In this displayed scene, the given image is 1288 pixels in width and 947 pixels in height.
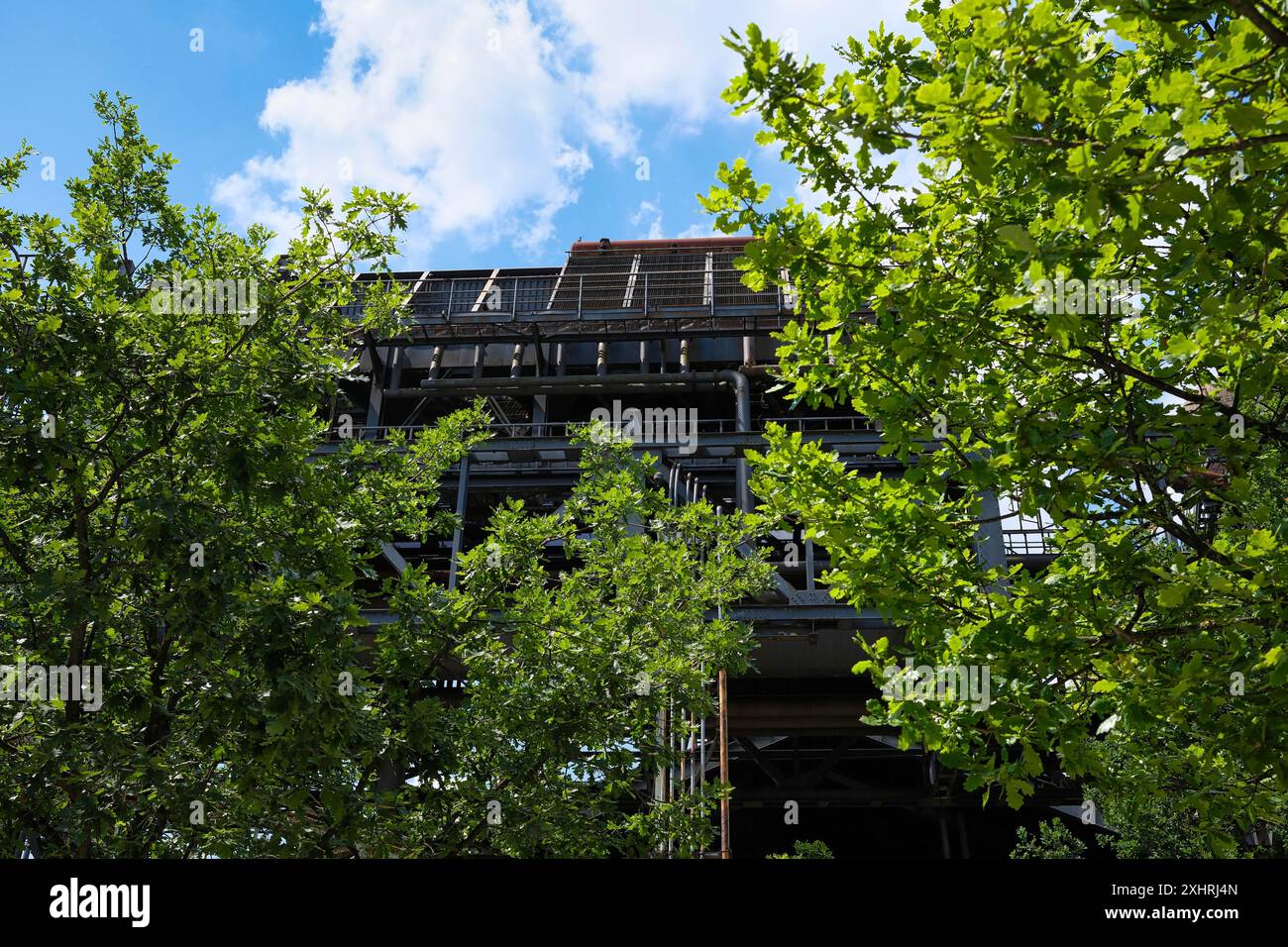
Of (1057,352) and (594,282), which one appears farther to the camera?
(594,282)

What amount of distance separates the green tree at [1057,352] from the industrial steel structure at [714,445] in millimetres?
15825

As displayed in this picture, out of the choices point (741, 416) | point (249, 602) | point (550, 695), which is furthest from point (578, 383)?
point (249, 602)

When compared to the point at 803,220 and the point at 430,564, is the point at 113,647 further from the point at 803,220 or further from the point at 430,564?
the point at 430,564

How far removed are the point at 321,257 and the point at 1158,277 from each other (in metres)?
7.36

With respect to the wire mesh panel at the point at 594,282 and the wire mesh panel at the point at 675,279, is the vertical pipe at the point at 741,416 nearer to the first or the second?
the wire mesh panel at the point at 675,279

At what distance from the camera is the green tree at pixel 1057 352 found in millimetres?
5047

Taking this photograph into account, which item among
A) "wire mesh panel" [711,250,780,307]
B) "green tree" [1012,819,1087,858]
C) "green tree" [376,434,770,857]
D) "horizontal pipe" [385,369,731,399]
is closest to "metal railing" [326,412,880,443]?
"horizontal pipe" [385,369,731,399]

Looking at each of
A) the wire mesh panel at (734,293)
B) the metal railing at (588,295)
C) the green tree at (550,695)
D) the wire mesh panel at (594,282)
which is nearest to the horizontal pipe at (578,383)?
the metal railing at (588,295)

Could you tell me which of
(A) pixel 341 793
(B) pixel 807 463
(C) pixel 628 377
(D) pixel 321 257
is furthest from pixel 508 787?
(C) pixel 628 377

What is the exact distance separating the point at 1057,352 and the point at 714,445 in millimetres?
19644

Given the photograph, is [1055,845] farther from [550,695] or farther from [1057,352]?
[1057,352]

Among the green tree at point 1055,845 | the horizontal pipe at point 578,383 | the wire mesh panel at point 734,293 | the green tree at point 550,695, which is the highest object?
the wire mesh panel at point 734,293

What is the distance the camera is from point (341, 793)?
784 cm

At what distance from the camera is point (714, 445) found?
86.5 ft
